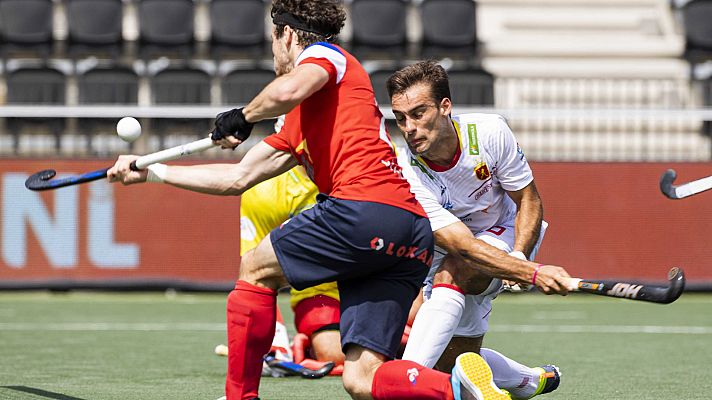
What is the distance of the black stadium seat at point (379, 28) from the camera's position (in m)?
15.2

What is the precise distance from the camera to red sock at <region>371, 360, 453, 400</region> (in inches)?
170

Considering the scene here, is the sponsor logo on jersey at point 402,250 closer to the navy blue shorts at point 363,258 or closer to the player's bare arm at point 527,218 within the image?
the navy blue shorts at point 363,258

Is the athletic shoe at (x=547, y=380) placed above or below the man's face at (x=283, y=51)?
below

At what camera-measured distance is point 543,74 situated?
16.3m

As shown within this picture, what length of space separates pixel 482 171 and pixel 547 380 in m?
1.06

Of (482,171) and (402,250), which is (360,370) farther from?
(482,171)

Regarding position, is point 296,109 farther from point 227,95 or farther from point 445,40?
point 445,40

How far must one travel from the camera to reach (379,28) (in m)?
15.4

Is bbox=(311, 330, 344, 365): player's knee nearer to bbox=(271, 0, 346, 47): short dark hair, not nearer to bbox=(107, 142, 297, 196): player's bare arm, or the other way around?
bbox=(107, 142, 297, 196): player's bare arm

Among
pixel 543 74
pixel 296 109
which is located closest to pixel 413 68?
pixel 296 109

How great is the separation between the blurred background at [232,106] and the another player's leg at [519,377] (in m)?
6.70

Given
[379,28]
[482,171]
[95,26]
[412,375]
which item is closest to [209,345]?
[482,171]

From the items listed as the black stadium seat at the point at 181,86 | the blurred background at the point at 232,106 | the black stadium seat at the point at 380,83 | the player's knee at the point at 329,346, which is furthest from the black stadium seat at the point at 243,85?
the player's knee at the point at 329,346

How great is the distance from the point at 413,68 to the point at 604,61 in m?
12.0
